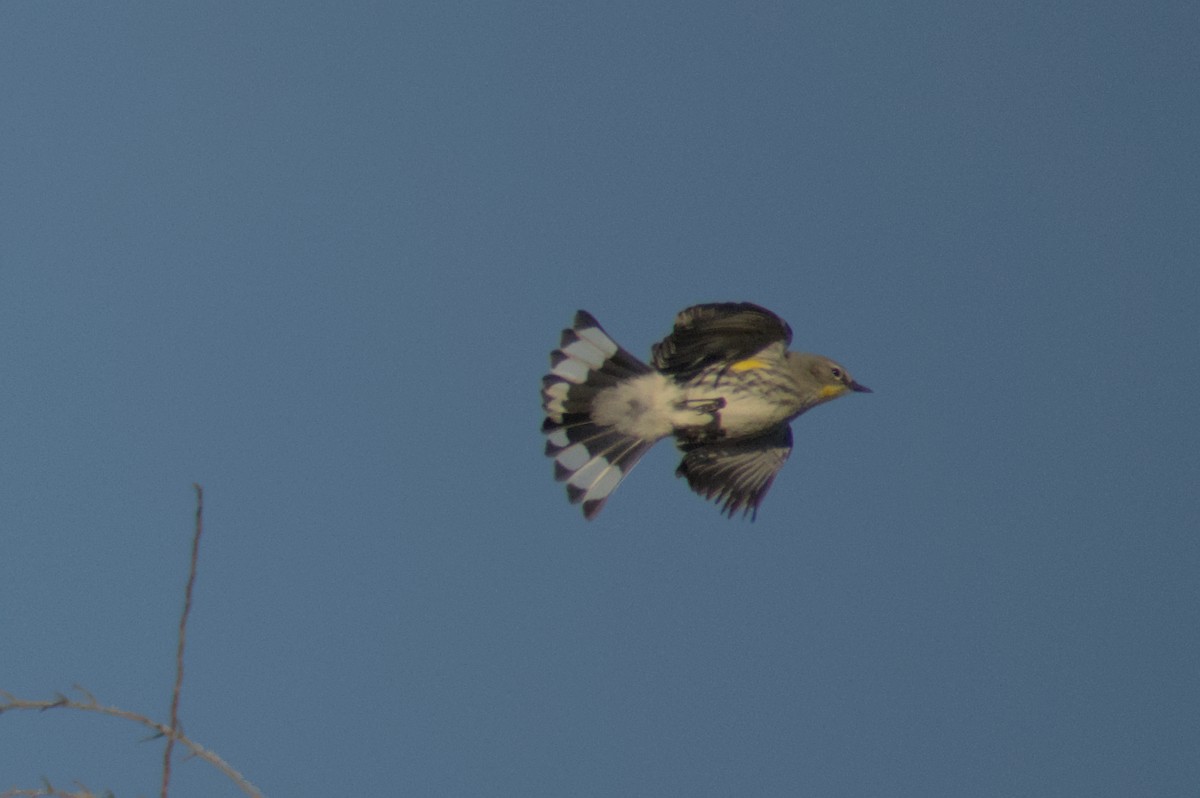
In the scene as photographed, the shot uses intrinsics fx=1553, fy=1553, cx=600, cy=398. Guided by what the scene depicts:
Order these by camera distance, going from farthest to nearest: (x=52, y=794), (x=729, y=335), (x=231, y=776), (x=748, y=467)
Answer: (x=748, y=467), (x=729, y=335), (x=52, y=794), (x=231, y=776)

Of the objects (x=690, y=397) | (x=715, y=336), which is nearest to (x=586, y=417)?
(x=690, y=397)

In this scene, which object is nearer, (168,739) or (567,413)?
(168,739)

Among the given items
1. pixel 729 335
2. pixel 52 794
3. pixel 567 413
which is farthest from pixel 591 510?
pixel 52 794

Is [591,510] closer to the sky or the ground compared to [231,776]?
closer to the sky

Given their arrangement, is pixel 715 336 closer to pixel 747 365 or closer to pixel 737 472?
pixel 747 365

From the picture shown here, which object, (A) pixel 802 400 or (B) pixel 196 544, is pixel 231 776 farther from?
(A) pixel 802 400

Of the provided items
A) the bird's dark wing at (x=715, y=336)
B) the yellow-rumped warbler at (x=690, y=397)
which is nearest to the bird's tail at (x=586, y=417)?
the yellow-rumped warbler at (x=690, y=397)

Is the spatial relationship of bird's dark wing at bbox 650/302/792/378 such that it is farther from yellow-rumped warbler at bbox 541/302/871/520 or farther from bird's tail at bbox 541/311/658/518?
bird's tail at bbox 541/311/658/518
